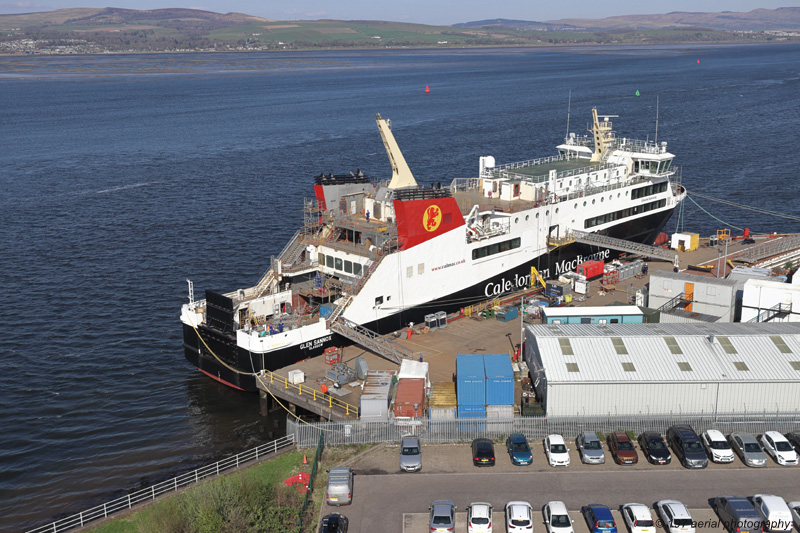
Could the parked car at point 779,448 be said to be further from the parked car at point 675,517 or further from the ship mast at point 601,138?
the ship mast at point 601,138

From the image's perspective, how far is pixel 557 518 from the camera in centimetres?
2981

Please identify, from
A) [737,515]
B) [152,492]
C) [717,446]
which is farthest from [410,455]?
[717,446]

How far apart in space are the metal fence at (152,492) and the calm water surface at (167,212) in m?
1.87

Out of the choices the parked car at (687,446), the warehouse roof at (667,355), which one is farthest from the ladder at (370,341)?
the parked car at (687,446)

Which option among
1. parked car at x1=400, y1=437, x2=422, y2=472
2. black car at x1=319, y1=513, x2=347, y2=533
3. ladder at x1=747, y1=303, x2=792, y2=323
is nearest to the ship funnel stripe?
parked car at x1=400, y1=437, x2=422, y2=472

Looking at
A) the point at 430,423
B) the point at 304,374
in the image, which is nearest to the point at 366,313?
the point at 304,374

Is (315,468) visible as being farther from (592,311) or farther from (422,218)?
(592,311)

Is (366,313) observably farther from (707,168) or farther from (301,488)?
(707,168)

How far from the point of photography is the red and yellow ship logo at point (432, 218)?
5121cm

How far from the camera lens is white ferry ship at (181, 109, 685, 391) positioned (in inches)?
1903

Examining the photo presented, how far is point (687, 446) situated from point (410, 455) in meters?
12.9

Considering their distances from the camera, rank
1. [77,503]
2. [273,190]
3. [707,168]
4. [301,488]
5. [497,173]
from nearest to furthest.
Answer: [301,488]
[77,503]
[497,173]
[273,190]
[707,168]

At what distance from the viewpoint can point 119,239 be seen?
81500 mm

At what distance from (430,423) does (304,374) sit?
10851 mm
